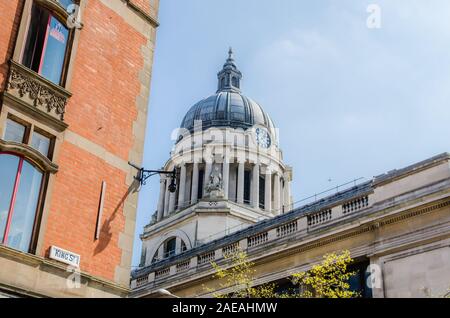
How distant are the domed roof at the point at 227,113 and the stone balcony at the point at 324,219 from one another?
85.3 feet

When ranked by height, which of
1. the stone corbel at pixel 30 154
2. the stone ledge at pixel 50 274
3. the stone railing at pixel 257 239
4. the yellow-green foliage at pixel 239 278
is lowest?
the stone ledge at pixel 50 274

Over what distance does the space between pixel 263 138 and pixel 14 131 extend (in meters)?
49.1

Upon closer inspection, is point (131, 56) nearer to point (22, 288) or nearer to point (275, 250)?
point (22, 288)

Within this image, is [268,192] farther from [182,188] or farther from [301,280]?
[301,280]

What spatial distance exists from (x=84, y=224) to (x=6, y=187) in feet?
7.20

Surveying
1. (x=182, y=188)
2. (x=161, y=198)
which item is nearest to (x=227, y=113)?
(x=182, y=188)

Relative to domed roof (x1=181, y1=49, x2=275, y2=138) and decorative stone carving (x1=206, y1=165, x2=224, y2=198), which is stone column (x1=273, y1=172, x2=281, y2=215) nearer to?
domed roof (x1=181, y1=49, x2=275, y2=138)

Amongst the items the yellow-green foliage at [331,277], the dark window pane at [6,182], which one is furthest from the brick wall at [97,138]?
the yellow-green foliage at [331,277]

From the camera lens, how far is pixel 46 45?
15398 millimetres

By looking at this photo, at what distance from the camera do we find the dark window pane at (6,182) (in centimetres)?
1335

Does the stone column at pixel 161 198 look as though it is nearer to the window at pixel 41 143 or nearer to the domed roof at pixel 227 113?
the domed roof at pixel 227 113

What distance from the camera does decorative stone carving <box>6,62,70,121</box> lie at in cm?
1420

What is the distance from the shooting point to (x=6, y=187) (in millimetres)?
13523
